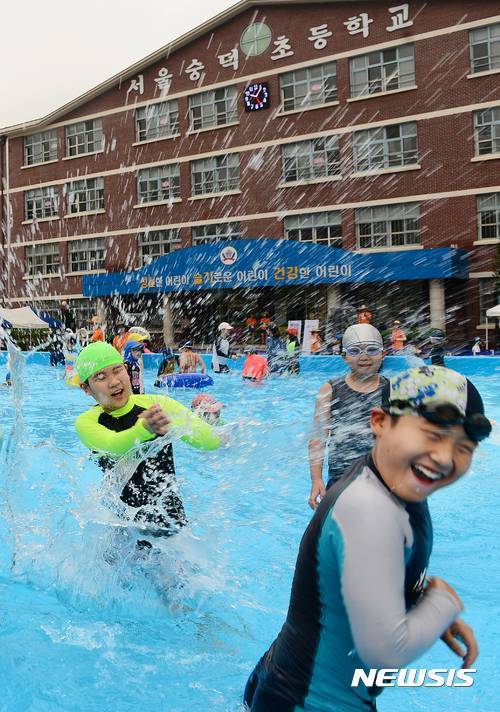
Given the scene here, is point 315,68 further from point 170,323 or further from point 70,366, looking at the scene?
point 70,366

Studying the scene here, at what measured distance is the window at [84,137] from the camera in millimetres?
37312

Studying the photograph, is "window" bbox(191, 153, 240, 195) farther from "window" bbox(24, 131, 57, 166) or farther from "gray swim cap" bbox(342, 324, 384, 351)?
"gray swim cap" bbox(342, 324, 384, 351)

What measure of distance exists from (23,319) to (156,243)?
818 centimetres

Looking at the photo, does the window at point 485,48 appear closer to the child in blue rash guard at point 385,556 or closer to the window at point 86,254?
the window at point 86,254

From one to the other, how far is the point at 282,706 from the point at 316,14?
32820mm

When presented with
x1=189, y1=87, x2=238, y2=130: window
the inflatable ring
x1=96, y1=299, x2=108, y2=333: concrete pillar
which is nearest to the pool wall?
the inflatable ring

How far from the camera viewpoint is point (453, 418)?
157 centimetres

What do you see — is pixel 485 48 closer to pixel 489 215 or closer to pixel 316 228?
pixel 489 215

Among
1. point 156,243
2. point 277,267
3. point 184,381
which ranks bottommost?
point 184,381

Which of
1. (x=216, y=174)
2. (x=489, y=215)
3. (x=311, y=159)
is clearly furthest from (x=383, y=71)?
(x=216, y=174)

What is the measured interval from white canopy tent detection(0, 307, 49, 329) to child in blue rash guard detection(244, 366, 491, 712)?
105 ft

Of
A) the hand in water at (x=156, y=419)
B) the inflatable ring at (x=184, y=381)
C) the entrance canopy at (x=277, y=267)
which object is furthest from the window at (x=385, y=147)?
the hand in water at (x=156, y=419)

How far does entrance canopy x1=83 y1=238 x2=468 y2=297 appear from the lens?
25938 millimetres

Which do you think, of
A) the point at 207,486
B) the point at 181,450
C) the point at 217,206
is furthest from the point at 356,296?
the point at 207,486
